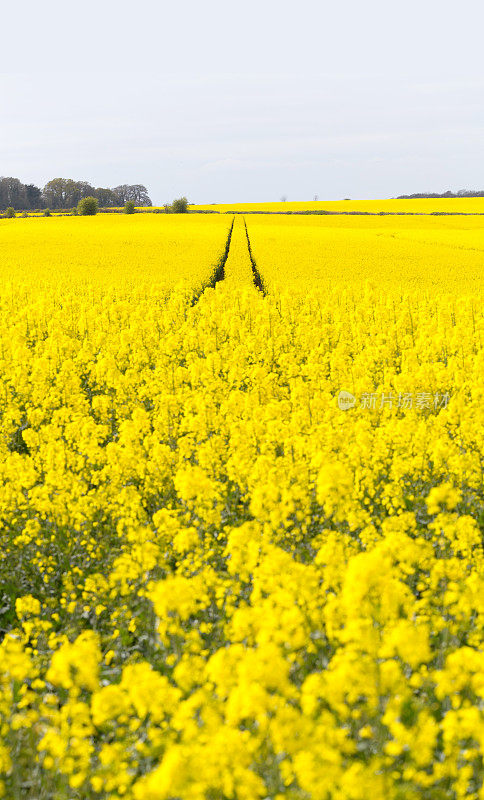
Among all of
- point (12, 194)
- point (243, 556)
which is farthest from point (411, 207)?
point (12, 194)

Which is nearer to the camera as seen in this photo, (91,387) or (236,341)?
(91,387)

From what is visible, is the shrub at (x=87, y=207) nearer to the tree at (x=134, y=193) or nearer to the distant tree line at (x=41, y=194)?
the distant tree line at (x=41, y=194)

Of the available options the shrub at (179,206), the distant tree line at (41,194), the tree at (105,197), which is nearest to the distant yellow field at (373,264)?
the shrub at (179,206)

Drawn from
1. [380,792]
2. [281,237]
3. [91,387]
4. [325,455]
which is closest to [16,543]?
[325,455]

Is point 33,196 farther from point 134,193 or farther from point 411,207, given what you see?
point 411,207

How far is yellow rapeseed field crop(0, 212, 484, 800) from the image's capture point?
2.67 meters

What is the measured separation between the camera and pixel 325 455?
5430 millimetres

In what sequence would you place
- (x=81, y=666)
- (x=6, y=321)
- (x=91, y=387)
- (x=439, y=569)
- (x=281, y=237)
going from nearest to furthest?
(x=81, y=666), (x=439, y=569), (x=91, y=387), (x=6, y=321), (x=281, y=237)

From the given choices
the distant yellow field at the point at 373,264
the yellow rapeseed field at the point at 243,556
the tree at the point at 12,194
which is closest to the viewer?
the yellow rapeseed field at the point at 243,556

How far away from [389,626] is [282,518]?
1.59 metres

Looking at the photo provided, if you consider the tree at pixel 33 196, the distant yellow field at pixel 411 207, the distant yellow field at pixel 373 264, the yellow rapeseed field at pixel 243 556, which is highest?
the tree at pixel 33 196

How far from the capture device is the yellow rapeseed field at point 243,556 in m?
2.67

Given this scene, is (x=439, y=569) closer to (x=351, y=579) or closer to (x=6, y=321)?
(x=351, y=579)

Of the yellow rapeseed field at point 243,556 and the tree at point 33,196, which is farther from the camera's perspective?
the tree at point 33,196
